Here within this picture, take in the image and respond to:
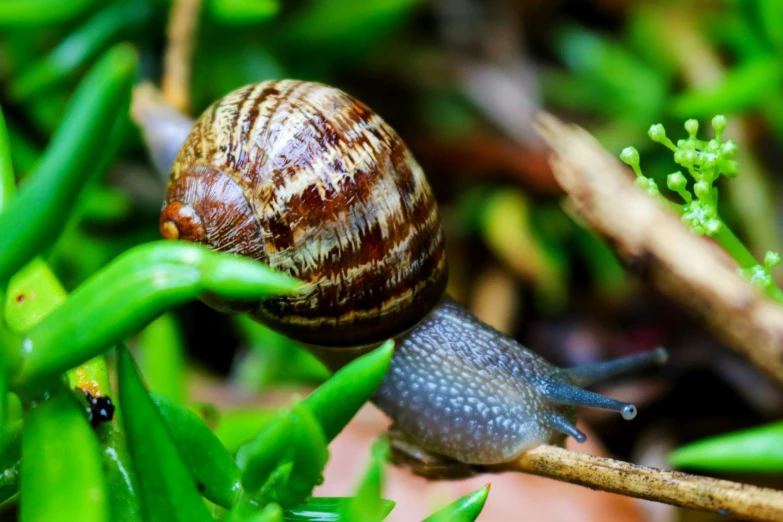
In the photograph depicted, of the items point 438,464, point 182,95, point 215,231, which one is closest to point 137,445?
point 215,231

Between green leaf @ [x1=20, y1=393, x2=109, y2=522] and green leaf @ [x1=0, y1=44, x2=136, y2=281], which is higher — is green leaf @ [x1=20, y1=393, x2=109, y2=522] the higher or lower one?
the lower one

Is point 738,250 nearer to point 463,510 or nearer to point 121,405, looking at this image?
point 463,510

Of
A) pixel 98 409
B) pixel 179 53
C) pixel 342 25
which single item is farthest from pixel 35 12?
pixel 98 409

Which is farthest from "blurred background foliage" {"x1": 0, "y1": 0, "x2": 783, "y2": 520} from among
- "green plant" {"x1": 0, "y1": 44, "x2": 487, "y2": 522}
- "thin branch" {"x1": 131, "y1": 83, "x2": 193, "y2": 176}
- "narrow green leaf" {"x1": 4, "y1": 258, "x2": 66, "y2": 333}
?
"green plant" {"x1": 0, "y1": 44, "x2": 487, "y2": 522}

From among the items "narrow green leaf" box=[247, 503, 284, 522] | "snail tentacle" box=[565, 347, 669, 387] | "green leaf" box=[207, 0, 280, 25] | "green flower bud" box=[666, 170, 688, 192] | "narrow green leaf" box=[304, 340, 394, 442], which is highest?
"green leaf" box=[207, 0, 280, 25]

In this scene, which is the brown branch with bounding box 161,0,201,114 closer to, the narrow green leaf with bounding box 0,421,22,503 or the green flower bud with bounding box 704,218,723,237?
the narrow green leaf with bounding box 0,421,22,503

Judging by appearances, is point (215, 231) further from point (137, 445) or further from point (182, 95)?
point (182, 95)

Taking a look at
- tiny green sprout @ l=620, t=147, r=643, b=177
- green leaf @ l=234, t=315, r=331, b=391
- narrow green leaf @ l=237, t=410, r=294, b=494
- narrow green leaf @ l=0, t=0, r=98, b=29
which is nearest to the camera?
narrow green leaf @ l=237, t=410, r=294, b=494
